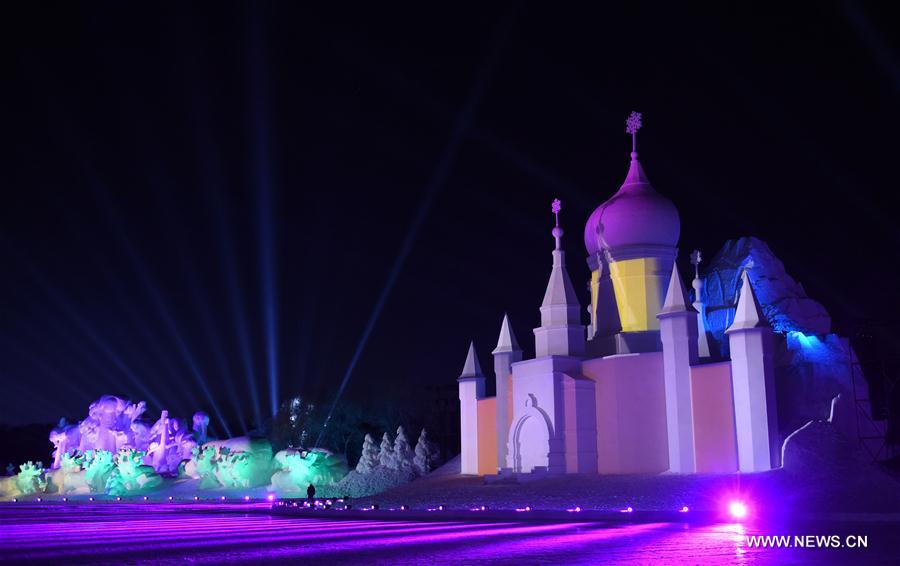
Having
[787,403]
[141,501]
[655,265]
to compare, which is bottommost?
[141,501]

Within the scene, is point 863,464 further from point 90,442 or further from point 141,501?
point 90,442

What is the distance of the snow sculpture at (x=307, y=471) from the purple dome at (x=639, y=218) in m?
15.2

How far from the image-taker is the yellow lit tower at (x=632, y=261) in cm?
3070

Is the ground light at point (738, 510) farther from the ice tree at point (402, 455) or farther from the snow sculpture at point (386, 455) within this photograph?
the snow sculpture at point (386, 455)

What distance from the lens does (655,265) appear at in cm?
3097

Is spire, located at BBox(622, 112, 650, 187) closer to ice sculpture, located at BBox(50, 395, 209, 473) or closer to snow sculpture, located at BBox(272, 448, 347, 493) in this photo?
snow sculpture, located at BBox(272, 448, 347, 493)

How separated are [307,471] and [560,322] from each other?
13257 mm

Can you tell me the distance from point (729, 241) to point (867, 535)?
79.3 ft

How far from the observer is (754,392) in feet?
82.4

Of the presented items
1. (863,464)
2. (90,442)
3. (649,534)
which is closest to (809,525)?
(649,534)

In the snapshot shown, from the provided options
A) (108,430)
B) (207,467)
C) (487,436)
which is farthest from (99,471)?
(487,436)

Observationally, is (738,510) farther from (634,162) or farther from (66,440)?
(66,440)

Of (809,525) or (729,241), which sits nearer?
(809,525)

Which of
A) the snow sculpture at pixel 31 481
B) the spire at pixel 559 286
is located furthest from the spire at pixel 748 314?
the snow sculpture at pixel 31 481
